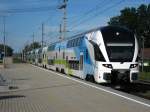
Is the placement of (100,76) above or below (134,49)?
below

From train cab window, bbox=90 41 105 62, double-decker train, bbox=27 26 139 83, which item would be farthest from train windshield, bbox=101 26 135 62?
train cab window, bbox=90 41 105 62

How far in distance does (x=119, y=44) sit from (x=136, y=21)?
84.5 metres

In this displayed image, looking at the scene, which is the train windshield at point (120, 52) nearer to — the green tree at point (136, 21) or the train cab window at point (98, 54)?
the train cab window at point (98, 54)

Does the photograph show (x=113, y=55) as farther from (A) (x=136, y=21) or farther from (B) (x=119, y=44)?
(A) (x=136, y=21)

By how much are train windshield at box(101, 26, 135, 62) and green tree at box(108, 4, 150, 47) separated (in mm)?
80351

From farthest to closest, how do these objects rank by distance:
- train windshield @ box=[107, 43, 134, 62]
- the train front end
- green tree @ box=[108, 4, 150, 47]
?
green tree @ box=[108, 4, 150, 47] → train windshield @ box=[107, 43, 134, 62] → the train front end

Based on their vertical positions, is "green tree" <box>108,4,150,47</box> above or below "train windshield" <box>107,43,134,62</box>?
above

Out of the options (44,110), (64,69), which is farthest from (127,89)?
(64,69)

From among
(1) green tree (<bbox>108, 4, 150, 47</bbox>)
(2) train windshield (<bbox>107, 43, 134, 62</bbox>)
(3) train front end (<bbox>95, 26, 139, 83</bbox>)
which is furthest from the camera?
(1) green tree (<bbox>108, 4, 150, 47</bbox>)

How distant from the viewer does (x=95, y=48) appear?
23438 mm

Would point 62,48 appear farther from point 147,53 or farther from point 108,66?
point 147,53

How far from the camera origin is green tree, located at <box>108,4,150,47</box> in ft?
343

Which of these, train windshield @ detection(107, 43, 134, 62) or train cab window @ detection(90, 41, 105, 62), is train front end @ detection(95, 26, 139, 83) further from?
train cab window @ detection(90, 41, 105, 62)

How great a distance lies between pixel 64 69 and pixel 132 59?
16416mm
